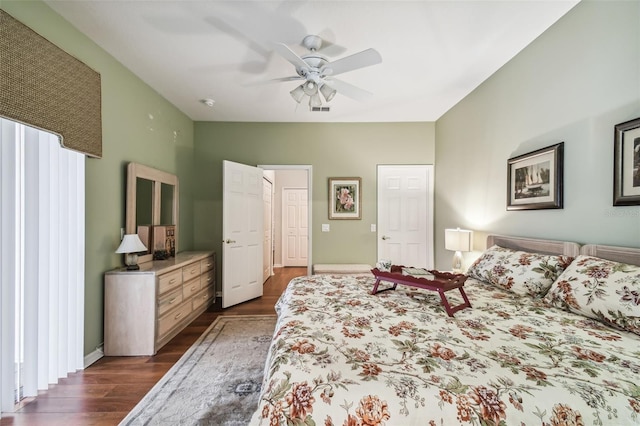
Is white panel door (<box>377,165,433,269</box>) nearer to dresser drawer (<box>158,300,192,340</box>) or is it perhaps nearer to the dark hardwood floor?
dresser drawer (<box>158,300,192,340</box>)

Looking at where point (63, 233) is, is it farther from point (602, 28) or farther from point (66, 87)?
point (602, 28)

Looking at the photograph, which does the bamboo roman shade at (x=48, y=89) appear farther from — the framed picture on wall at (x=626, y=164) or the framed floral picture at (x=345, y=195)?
the framed picture on wall at (x=626, y=164)

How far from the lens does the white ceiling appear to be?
1.83 meters

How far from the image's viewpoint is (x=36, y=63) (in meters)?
1.64

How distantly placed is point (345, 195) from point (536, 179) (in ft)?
7.87

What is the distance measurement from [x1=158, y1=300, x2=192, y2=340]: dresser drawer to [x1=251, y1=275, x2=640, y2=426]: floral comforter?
1.69 metres

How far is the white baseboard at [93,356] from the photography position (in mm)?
2133

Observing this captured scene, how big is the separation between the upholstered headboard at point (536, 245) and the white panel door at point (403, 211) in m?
1.50

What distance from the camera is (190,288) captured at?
3.00 meters

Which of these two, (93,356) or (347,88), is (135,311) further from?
(347,88)

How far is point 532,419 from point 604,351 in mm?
583

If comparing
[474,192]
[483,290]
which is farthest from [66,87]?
[474,192]

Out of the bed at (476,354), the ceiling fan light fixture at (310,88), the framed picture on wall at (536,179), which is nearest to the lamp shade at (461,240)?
the framed picture on wall at (536,179)

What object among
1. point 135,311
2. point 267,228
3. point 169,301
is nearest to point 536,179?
point 169,301
